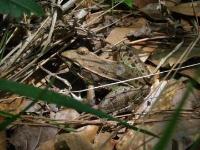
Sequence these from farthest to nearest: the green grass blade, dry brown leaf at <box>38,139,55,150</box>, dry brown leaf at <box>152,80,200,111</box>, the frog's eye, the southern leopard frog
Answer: the frog's eye → the southern leopard frog → dry brown leaf at <box>152,80,200,111</box> → dry brown leaf at <box>38,139,55,150</box> → the green grass blade

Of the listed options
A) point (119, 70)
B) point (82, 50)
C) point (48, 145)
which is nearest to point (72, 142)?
point (48, 145)

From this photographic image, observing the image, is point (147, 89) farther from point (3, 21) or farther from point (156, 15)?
point (3, 21)

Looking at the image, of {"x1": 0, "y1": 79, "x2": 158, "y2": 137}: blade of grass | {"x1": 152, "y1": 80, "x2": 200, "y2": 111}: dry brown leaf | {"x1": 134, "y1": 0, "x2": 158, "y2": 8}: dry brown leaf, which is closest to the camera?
{"x1": 0, "y1": 79, "x2": 158, "y2": 137}: blade of grass

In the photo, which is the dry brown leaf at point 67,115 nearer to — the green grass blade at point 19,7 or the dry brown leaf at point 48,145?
the dry brown leaf at point 48,145

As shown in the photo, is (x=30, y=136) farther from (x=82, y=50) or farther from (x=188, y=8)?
(x=188, y=8)

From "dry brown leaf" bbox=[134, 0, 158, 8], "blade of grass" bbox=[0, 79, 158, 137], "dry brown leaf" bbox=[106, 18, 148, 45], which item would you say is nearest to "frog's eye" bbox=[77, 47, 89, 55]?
"dry brown leaf" bbox=[106, 18, 148, 45]

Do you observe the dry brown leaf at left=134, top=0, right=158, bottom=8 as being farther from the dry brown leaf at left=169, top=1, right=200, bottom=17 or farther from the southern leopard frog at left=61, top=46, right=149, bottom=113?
the southern leopard frog at left=61, top=46, right=149, bottom=113

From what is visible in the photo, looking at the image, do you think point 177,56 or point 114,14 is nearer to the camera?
point 177,56

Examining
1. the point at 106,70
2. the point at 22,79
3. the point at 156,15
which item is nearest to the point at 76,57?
the point at 106,70
